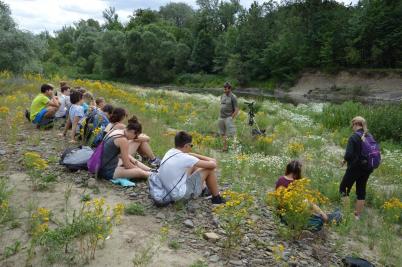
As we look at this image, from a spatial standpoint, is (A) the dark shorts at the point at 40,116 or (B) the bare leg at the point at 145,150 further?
(A) the dark shorts at the point at 40,116

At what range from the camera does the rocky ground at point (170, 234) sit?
4793 millimetres

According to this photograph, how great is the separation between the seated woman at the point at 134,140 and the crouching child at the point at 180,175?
5.15ft

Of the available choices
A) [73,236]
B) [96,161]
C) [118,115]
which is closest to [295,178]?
[96,161]

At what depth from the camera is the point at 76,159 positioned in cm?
707

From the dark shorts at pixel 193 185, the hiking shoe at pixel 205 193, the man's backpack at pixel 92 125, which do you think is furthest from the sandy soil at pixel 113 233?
the man's backpack at pixel 92 125

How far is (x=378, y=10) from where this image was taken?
52531 mm

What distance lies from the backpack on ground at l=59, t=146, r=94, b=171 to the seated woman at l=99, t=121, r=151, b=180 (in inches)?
17.5

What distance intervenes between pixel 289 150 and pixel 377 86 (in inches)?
1556

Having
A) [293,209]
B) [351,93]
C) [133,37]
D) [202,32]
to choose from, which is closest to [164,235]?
[293,209]

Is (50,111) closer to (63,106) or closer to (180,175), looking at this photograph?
(63,106)

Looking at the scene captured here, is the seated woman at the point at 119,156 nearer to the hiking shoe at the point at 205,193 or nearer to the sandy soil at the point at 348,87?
the hiking shoe at the point at 205,193

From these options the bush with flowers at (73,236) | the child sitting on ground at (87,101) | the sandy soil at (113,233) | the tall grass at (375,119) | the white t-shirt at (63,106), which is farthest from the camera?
the tall grass at (375,119)

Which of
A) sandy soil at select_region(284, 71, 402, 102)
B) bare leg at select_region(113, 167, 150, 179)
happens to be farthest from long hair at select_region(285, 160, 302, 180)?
sandy soil at select_region(284, 71, 402, 102)

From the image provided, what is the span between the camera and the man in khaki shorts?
38.4ft
